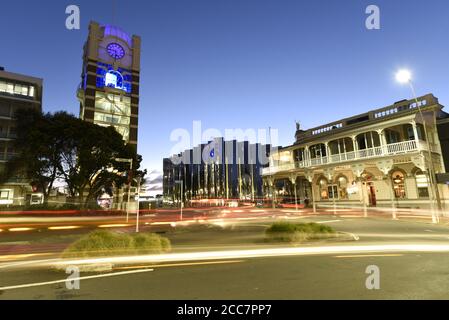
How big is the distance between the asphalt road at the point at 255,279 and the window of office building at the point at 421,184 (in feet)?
60.4

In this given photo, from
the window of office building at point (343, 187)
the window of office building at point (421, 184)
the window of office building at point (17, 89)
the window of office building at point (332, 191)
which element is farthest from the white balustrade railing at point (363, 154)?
the window of office building at point (17, 89)

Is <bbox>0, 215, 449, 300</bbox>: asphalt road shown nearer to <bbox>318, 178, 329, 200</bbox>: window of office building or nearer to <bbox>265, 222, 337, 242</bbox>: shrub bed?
<bbox>265, 222, 337, 242</bbox>: shrub bed

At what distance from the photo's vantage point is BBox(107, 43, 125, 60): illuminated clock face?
6106 cm

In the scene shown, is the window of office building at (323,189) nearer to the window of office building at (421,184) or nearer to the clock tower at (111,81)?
the window of office building at (421,184)

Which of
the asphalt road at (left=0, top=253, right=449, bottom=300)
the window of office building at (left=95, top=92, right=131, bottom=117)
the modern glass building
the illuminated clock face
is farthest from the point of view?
the modern glass building

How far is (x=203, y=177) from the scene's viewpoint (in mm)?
122875

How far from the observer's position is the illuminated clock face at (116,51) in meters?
61.1

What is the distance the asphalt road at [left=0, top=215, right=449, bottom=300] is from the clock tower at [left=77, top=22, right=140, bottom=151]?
170ft

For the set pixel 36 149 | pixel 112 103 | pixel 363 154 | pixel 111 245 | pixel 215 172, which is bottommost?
pixel 111 245

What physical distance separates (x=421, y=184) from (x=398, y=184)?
2.03m

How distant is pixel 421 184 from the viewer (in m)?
23.7

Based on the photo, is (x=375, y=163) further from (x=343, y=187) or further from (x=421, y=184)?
(x=343, y=187)

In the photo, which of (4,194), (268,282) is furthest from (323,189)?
(4,194)

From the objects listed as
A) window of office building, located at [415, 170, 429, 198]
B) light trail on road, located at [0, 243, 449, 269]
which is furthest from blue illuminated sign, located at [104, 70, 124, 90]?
light trail on road, located at [0, 243, 449, 269]
